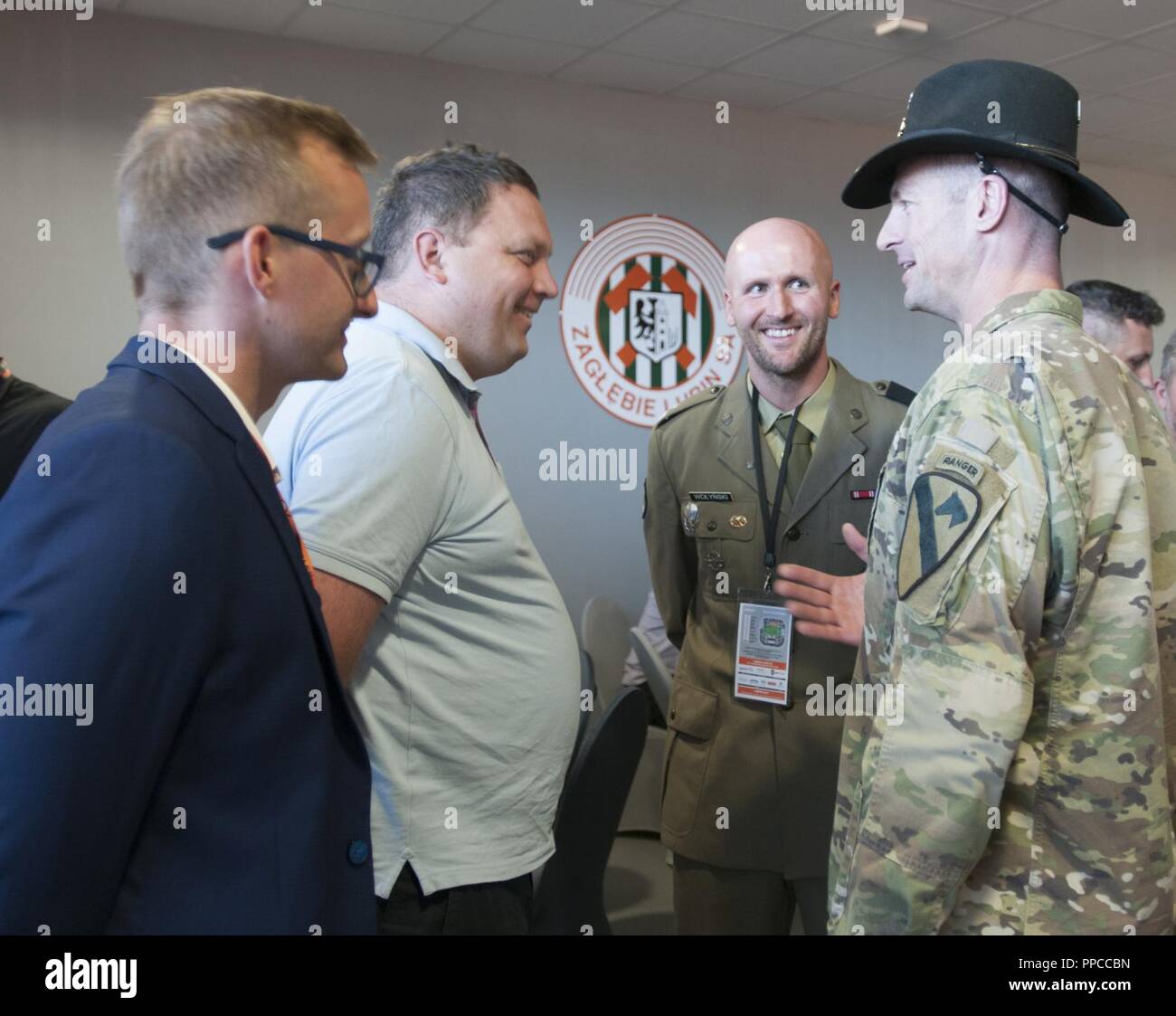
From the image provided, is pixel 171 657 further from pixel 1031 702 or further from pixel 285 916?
pixel 1031 702

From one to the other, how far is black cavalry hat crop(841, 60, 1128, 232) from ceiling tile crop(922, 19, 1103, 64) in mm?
3498

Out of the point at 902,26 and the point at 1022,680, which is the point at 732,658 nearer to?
the point at 1022,680

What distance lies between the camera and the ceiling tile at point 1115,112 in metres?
5.60

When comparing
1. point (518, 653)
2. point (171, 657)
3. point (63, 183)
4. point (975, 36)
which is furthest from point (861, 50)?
point (171, 657)

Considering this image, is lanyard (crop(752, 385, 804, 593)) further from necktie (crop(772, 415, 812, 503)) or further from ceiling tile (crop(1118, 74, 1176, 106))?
ceiling tile (crop(1118, 74, 1176, 106))

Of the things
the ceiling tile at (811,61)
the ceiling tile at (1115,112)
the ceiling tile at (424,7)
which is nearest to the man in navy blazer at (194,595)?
the ceiling tile at (424,7)

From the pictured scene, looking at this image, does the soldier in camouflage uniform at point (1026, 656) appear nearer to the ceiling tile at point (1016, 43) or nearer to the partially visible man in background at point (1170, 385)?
the partially visible man in background at point (1170, 385)

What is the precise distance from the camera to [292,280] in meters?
1.13

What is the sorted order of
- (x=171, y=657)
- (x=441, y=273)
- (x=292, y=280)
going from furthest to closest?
(x=441, y=273) → (x=292, y=280) → (x=171, y=657)

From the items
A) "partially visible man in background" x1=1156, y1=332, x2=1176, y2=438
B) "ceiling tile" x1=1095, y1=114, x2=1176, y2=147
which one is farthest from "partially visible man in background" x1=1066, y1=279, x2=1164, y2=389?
"ceiling tile" x1=1095, y1=114, x2=1176, y2=147

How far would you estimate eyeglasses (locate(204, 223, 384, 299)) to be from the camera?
108 cm

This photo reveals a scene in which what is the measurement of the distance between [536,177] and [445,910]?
417 centimetres

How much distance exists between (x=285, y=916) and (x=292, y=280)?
629 millimetres

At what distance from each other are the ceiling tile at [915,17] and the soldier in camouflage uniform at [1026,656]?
350 centimetres
